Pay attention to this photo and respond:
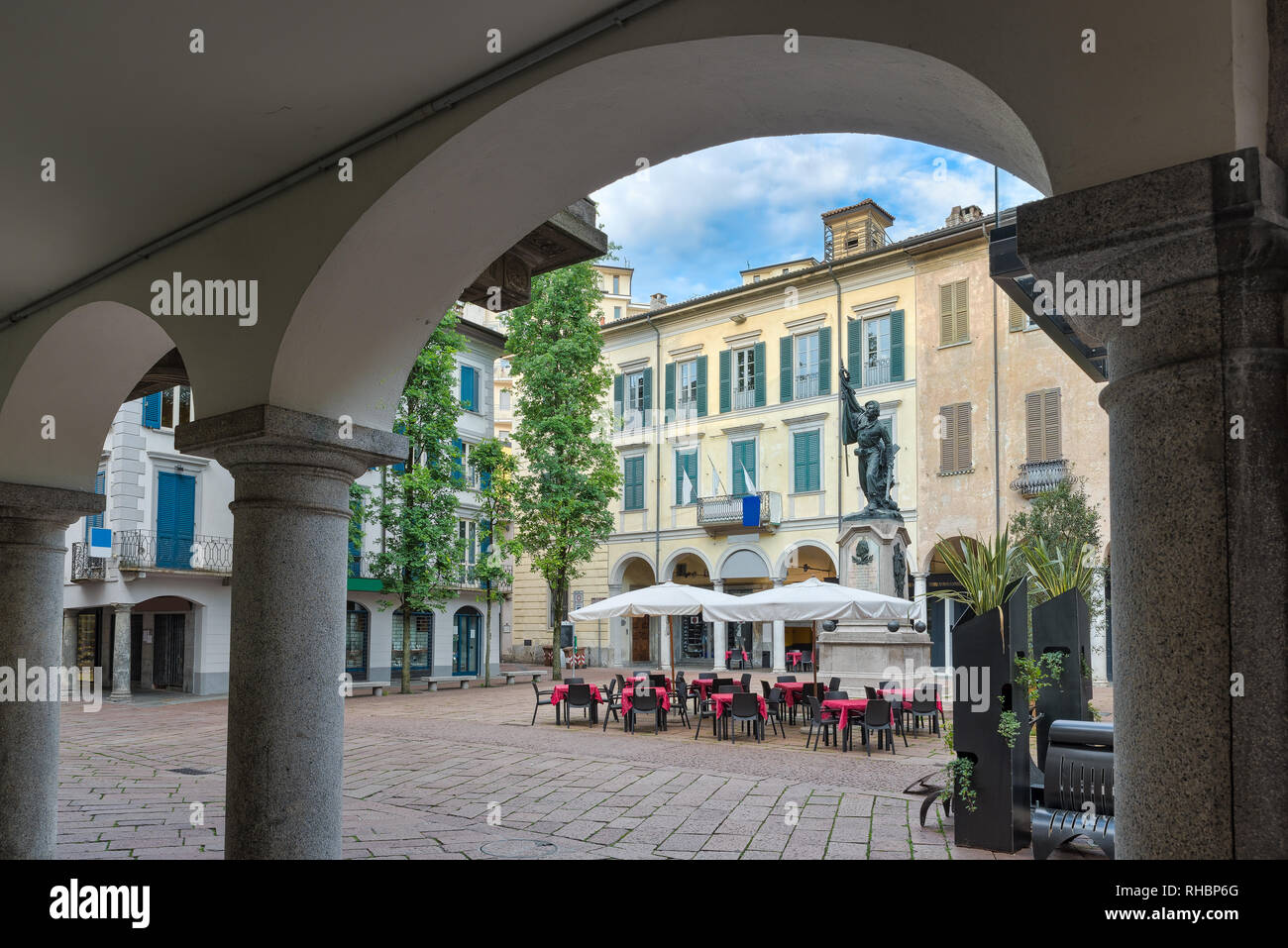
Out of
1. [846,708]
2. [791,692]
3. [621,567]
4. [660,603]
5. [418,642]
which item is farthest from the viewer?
[621,567]

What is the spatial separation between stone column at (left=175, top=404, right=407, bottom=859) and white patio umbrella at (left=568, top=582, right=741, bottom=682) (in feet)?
33.3

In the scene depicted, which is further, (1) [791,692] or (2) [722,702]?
(1) [791,692]

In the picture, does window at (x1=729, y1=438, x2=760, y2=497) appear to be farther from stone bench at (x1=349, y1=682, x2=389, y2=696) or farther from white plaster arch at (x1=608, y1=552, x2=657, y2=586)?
stone bench at (x1=349, y1=682, x2=389, y2=696)

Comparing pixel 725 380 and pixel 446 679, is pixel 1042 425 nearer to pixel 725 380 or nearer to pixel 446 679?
pixel 725 380

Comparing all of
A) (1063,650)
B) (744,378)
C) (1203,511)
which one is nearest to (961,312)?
(744,378)

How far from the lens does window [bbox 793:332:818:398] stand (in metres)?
27.8

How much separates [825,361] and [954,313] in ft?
12.8

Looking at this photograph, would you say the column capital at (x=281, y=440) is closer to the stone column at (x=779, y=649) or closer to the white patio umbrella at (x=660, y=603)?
the white patio umbrella at (x=660, y=603)

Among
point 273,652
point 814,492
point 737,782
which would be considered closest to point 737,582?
point 814,492

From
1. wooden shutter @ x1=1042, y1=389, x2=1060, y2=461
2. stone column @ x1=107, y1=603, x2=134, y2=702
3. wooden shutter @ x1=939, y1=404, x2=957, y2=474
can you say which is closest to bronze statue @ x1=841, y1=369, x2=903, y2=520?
wooden shutter @ x1=1042, y1=389, x2=1060, y2=461

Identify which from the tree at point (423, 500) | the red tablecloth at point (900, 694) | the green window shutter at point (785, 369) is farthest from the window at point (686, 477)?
the red tablecloth at point (900, 694)

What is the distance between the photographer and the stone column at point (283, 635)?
370 centimetres

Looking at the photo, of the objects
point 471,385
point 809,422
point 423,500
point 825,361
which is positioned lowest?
point 423,500

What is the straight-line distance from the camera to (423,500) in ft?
69.1
